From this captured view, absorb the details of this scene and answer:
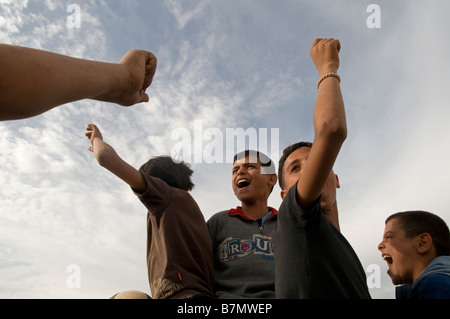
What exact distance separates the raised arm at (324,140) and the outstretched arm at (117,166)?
4.97 ft

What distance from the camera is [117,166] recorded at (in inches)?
105

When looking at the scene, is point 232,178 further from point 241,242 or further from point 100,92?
point 100,92

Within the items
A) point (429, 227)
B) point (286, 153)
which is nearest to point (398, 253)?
point (429, 227)

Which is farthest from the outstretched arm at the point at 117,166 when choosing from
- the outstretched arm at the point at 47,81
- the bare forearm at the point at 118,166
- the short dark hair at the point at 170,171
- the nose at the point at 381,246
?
the nose at the point at 381,246

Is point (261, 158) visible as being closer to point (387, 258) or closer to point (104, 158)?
point (387, 258)

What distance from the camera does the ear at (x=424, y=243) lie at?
3.45m

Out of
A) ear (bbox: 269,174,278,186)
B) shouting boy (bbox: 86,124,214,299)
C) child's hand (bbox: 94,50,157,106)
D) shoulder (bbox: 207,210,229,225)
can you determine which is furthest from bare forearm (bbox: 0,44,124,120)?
ear (bbox: 269,174,278,186)

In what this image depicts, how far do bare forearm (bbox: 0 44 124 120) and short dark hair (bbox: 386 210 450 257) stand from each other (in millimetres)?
3562

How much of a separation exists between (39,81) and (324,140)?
3.80 ft

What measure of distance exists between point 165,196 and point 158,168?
2.18ft

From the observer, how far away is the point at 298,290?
5.42ft

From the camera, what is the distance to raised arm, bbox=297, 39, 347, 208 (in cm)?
155

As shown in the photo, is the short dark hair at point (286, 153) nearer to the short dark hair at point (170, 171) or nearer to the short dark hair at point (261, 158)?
the short dark hair at point (170, 171)
